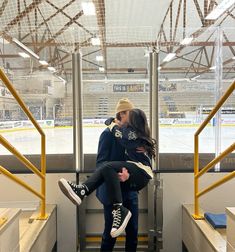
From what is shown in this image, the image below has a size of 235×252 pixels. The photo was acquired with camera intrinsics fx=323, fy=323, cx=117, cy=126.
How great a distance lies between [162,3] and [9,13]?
3544 millimetres

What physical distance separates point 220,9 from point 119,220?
12.1 feet

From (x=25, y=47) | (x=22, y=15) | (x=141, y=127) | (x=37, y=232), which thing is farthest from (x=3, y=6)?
(x=37, y=232)

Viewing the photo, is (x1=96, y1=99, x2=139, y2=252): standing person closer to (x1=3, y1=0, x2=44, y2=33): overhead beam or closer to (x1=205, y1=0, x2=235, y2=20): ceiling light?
(x1=3, y1=0, x2=44, y2=33): overhead beam

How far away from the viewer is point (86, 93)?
3469 millimetres

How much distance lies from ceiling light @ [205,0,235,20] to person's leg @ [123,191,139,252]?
3133mm

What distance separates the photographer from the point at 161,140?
142 inches

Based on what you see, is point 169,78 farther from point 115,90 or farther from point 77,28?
point 77,28

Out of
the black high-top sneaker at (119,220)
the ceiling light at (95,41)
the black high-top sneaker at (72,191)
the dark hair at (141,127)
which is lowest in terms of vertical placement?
the black high-top sneaker at (119,220)

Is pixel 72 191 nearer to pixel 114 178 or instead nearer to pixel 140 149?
pixel 114 178

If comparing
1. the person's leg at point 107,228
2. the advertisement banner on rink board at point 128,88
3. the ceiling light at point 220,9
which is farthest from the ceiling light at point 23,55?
the ceiling light at point 220,9

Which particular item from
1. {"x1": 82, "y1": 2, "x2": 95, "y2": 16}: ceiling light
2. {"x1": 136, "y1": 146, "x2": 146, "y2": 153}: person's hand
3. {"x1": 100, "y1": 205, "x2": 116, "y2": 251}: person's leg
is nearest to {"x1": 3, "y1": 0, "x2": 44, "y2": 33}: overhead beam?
{"x1": 82, "y1": 2, "x2": 95, "y2": 16}: ceiling light

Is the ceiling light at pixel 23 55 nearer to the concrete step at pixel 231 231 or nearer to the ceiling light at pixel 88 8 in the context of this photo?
the ceiling light at pixel 88 8

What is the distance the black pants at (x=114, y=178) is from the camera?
2.33 meters

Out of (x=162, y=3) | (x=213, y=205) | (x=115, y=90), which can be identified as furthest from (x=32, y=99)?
(x=162, y=3)
